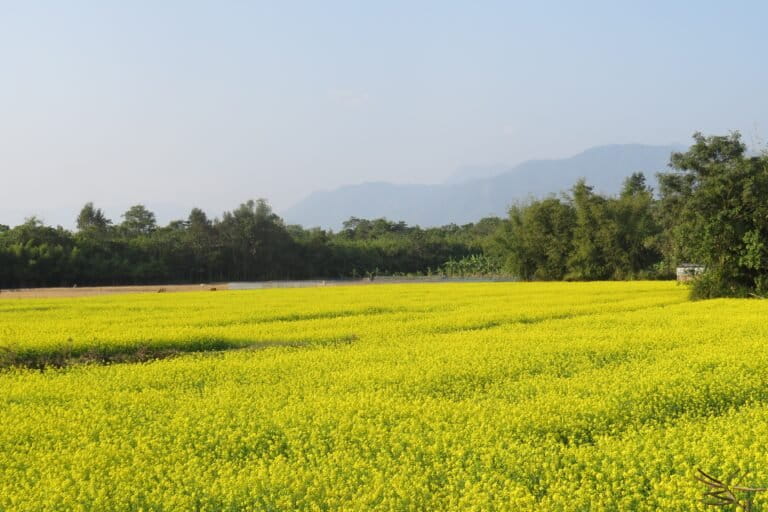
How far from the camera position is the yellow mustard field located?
206 inches

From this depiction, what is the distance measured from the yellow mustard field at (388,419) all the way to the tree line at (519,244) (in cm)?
977

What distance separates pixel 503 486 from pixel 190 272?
2256 inches

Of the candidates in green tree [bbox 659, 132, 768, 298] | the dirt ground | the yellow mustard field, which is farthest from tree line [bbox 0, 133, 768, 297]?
the yellow mustard field

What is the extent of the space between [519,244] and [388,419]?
41950mm

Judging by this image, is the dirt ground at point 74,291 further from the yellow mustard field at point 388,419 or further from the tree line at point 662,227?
the yellow mustard field at point 388,419

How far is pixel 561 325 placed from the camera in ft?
55.3

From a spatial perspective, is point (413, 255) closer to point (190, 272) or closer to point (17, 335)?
point (190, 272)

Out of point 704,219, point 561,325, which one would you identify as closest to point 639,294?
point 704,219

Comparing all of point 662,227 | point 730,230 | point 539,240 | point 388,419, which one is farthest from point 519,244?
point 388,419

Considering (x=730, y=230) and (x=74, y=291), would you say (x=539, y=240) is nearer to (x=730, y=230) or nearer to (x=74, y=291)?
(x=730, y=230)

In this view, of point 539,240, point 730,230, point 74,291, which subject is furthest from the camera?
point 539,240

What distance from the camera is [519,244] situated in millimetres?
48094

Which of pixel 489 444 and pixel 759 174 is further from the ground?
pixel 759 174

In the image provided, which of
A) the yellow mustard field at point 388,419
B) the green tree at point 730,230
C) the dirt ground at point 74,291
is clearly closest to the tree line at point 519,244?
the green tree at point 730,230
